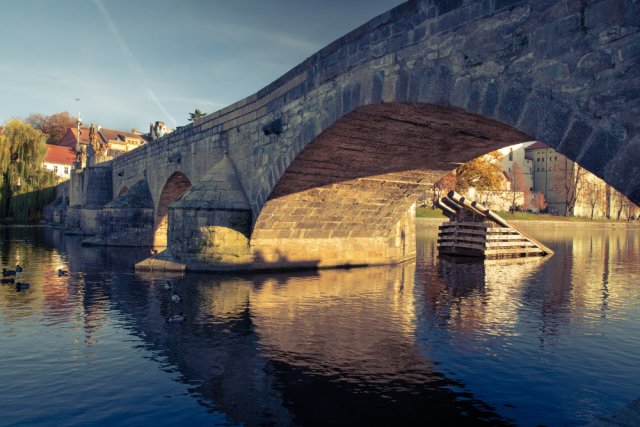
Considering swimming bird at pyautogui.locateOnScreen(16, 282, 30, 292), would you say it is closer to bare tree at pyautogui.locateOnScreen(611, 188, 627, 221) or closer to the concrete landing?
the concrete landing

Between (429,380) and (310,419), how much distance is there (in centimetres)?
216

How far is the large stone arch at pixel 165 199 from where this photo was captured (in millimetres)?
25109

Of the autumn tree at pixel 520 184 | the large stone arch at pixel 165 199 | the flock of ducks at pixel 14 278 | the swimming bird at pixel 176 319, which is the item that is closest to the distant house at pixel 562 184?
the autumn tree at pixel 520 184

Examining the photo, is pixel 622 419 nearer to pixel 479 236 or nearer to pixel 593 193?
pixel 479 236

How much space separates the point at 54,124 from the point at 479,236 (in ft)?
245

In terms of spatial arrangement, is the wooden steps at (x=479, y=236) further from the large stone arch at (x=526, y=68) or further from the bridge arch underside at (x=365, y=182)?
the large stone arch at (x=526, y=68)

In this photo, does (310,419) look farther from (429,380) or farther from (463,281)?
(463,281)

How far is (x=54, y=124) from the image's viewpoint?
79.1 metres

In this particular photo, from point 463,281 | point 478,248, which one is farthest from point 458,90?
point 478,248

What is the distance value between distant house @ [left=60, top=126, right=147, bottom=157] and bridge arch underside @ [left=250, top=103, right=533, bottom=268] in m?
64.8

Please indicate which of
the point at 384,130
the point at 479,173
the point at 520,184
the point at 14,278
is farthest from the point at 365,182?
the point at 520,184

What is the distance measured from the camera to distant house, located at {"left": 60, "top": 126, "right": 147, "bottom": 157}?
75.4 metres

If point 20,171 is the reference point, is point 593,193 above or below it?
above

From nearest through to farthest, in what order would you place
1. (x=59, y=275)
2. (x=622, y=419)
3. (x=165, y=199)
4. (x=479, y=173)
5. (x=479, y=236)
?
1. (x=622, y=419)
2. (x=59, y=275)
3. (x=479, y=236)
4. (x=165, y=199)
5. (x=479, y=173)
